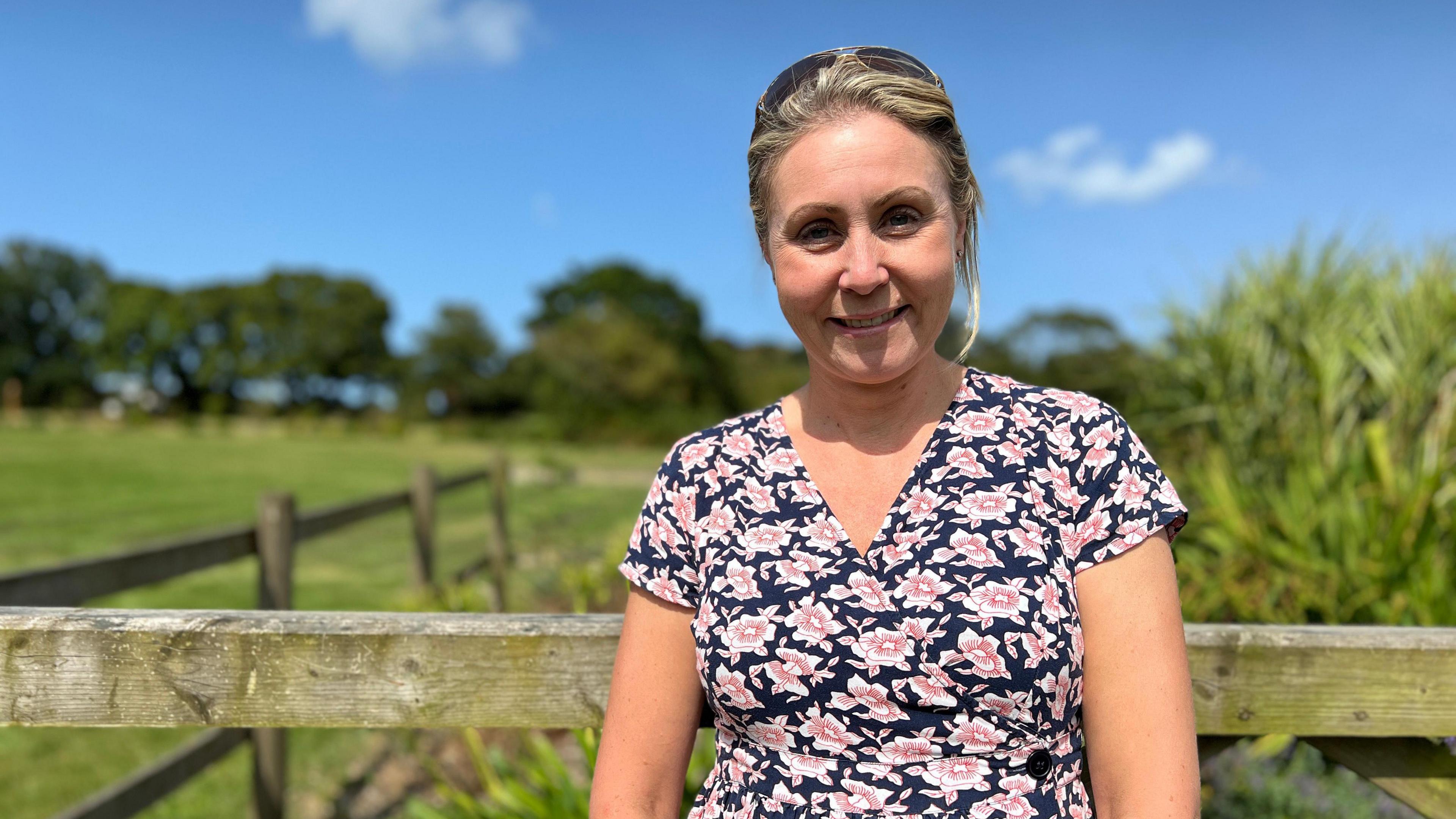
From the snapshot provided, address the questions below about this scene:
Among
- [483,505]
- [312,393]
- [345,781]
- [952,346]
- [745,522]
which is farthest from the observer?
[312,393]

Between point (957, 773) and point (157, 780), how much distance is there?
9.73ft

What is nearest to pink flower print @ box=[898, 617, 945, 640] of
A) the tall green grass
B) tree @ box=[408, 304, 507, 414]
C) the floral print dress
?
the floral print dress

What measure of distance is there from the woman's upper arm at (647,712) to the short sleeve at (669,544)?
23 millimetres

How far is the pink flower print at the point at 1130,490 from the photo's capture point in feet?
4.45

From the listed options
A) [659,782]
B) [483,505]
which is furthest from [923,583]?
[483,505]

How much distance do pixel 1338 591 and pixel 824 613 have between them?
3.50m

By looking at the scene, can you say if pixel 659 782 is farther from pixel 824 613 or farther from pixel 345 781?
pixel 345 781

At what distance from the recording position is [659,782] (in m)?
1.50

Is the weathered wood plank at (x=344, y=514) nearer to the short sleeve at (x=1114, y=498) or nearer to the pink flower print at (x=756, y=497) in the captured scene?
the pink flower print at (x=756, y=497)

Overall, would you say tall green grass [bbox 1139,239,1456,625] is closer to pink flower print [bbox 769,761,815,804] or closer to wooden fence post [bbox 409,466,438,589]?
pink flower print [bbox 769,761,815,804]

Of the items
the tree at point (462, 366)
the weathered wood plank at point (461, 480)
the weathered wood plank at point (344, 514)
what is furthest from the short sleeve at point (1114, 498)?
the tree at point (462, 366)

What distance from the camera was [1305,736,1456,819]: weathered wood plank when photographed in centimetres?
167

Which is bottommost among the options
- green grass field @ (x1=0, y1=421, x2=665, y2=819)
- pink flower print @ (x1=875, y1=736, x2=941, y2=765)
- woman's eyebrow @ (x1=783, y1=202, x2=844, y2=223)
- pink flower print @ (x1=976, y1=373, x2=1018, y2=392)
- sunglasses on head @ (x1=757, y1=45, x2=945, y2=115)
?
green grass field @ (x1=0, y1=421, x2=665, y2=819)

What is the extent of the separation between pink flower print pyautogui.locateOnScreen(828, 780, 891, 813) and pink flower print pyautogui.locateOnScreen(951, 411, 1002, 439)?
0.52m
